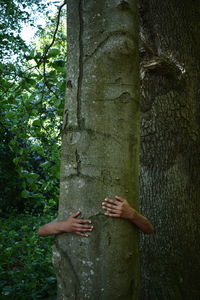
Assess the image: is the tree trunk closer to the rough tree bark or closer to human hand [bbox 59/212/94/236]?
the rough tree bark

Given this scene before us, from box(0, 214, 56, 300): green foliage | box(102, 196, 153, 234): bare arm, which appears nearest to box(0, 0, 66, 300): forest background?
box(0, 214, 56, 300): green foliage

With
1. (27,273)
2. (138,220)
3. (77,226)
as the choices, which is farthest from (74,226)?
(27,273)

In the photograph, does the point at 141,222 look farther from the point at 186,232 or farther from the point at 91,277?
the point at 186,232

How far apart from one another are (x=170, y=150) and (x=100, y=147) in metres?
1.72

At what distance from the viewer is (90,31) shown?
6.70 feet

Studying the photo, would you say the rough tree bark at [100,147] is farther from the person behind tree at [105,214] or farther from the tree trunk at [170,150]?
the tree trunk at [170,150]

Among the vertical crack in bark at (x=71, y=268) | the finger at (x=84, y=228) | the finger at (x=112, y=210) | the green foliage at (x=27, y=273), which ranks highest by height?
the finger at (x=112, y=210)

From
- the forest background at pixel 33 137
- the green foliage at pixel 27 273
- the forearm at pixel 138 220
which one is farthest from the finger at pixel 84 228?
the green foliage at pixel 27 273

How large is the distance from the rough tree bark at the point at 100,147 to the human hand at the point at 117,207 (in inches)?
1.6

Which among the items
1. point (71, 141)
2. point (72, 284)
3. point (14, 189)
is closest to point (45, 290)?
point (72, 284)

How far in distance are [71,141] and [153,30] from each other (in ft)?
7.23

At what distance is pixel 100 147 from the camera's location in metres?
1.93

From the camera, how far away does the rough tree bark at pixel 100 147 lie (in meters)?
1.88

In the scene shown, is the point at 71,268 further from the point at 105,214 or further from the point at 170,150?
the point at 170,150
